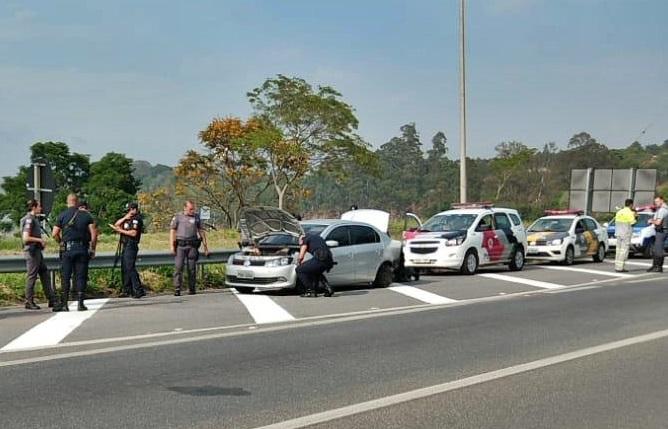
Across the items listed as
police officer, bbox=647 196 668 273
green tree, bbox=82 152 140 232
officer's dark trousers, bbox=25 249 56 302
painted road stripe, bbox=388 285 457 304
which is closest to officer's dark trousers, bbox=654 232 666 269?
police officer, bbox=647 196 668 273

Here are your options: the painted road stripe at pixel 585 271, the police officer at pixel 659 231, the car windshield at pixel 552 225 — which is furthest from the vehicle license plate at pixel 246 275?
the car windshield at pixel 552 225

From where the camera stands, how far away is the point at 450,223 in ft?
70.2

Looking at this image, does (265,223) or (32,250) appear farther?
(265,223)

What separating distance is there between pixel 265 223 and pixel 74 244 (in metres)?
4.99

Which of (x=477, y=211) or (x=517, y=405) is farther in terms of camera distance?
(x=477, y=211)

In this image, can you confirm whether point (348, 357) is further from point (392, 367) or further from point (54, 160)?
point (54, 160)

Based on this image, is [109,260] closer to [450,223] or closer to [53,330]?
[53,330]

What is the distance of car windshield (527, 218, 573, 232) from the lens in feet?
82.0

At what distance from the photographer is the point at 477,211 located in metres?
21.6

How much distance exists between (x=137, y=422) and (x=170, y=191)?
144 feet

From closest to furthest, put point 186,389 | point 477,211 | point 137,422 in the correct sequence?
point 137,422 → point 186,389 → point 477,211

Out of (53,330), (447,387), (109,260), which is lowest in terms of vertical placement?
(53,330)

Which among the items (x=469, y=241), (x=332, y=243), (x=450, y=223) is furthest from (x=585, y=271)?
(x=332, y=243)

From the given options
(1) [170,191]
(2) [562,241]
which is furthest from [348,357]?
(1) [170,191]
